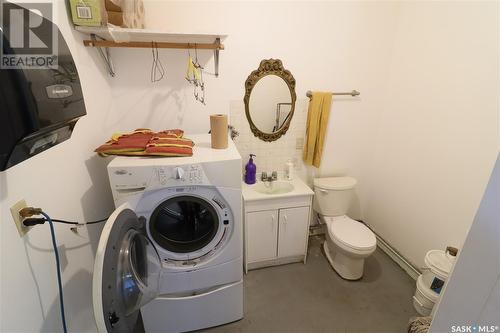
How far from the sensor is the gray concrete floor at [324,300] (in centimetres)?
152

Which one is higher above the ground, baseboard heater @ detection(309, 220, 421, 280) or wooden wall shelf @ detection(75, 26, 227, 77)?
wooden wall shelf @ detection(75, 26, 227, 77)

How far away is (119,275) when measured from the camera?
0.81 m

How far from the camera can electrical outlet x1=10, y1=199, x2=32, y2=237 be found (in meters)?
0.75

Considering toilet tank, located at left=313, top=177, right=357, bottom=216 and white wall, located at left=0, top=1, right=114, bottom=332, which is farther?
toilet tank, located at left=313, top=177, right=357, bottom=216

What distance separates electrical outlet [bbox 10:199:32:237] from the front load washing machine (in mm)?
A: 280

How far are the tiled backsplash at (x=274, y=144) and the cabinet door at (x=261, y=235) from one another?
17.9 inches

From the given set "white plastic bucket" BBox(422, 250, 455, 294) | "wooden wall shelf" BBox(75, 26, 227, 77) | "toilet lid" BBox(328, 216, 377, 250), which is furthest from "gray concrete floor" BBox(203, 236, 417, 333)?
"wooden wall shelf" BBox(75, 26, 227, 77)

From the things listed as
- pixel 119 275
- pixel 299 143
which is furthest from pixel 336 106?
pixel 119 275

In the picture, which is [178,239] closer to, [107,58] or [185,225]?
[185,225]

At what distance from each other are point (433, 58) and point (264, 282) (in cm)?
211

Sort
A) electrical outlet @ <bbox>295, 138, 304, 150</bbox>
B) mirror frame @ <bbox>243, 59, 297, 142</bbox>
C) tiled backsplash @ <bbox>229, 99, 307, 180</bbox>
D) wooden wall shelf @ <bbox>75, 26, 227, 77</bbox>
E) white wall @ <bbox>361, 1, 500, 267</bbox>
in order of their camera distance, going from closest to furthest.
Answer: wooden wall shelf @ <bbox>75, 26, 227, 77</bbox>
white wall @ <bbox>361, 1, 500, 267</bbox>
mirror frame @ <bbox>243, 59, 297, 142</bbox>
tiled backsplash @ <bbox>229, 99, 307, 180</bbox>
electrical outlet @ <bbox>295, 138, 304, 150</bbox>

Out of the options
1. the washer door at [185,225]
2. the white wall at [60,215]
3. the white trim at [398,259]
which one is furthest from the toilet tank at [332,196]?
the white wall at [60,215]

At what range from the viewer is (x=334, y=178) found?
7.07 feet

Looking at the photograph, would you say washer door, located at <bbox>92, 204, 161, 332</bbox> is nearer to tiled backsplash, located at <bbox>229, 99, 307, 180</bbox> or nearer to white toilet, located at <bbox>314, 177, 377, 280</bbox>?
tiled backsplash, located at <bbox>229, 99, 307, 180</bbox>
